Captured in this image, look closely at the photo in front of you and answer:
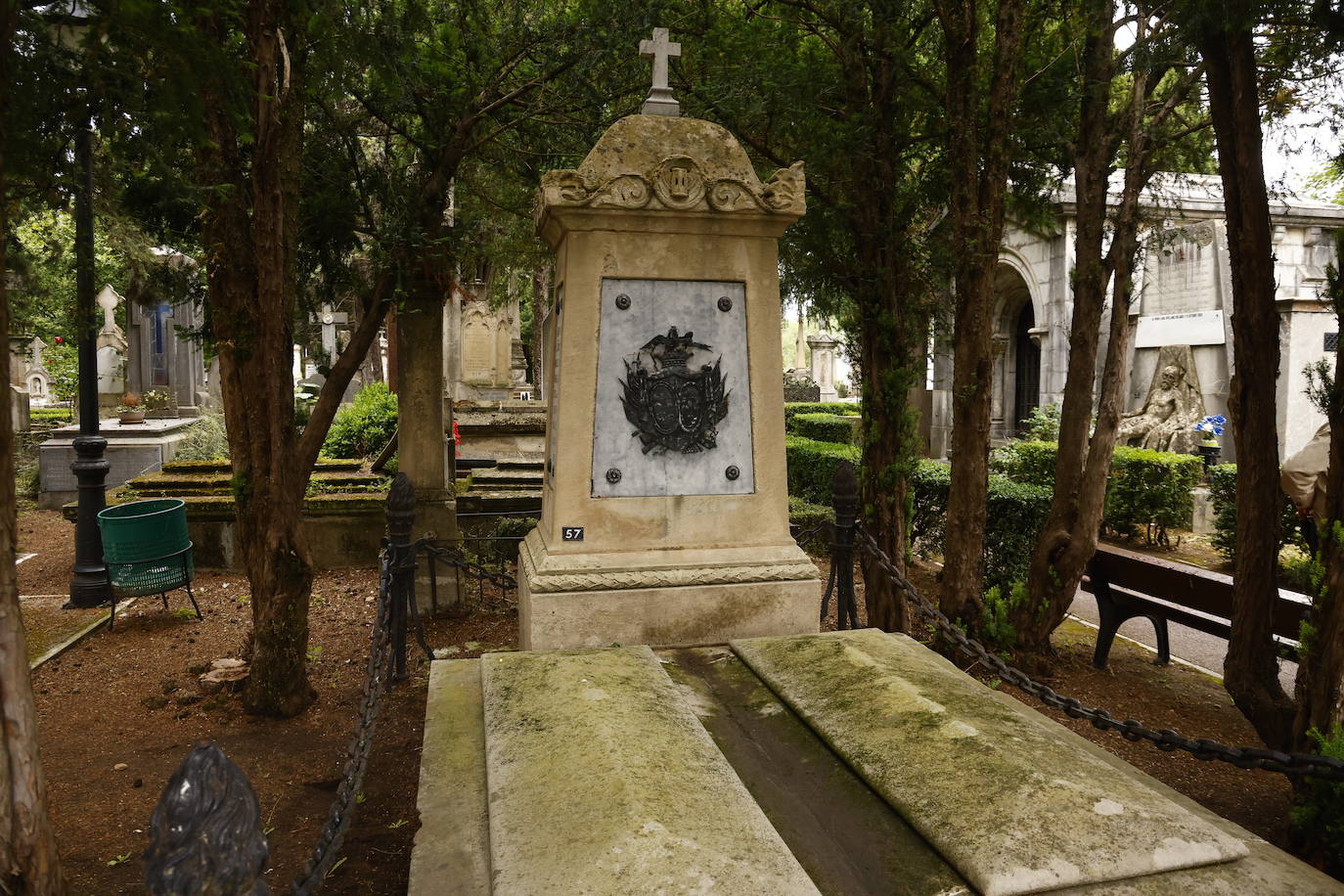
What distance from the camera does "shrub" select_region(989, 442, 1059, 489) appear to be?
1340cm

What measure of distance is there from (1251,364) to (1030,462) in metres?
9.47

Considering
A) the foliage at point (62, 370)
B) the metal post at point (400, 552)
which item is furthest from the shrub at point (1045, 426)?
the foliage at point (62, 370)

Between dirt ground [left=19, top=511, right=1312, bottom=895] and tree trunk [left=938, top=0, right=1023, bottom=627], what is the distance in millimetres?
1880

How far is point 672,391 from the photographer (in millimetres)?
4715

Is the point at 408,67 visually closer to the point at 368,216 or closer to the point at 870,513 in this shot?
the point at 368,216

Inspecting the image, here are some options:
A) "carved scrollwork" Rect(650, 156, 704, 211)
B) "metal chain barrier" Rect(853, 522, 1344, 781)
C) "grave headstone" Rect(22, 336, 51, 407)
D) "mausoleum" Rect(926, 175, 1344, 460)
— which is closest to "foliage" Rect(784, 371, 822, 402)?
"mausoleum" Rect(926, 175, 1344, 460)

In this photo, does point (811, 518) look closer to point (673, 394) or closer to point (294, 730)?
point (673, 394)

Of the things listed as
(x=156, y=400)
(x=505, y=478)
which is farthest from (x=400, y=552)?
(x=156, y=400)

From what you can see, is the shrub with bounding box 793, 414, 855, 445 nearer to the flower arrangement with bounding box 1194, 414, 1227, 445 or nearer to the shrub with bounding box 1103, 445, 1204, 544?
the flower arrangement with bounding box 1194, 414, 1227, 445

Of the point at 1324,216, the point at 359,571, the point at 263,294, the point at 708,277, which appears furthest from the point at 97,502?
the point at 1324,216

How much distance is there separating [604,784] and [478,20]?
6780 millimetres

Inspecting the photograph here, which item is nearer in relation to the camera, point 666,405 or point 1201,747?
point 1201,747

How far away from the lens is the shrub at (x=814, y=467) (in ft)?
40.5

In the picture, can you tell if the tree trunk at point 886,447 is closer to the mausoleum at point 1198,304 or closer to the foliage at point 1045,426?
the mausoleum at point 1198,304
